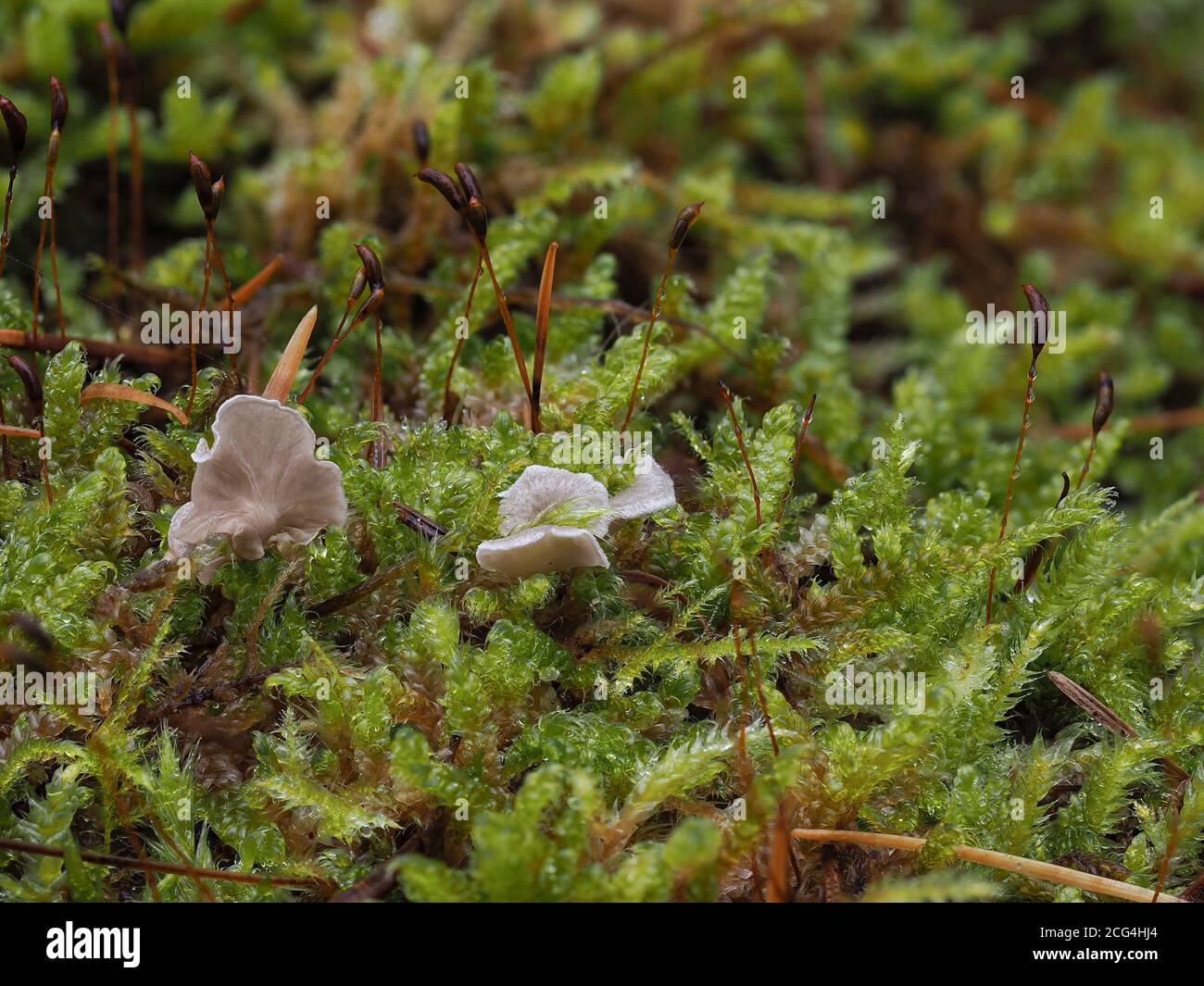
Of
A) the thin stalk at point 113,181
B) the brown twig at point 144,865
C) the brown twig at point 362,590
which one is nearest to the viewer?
the brown twig at point 144,865

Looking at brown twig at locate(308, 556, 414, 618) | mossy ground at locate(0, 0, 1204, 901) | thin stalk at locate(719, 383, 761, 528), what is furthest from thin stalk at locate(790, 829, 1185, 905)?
brown twig at locate(308, 556, 414, 618)

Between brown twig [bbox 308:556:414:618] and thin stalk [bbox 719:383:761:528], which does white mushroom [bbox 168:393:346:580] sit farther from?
thin stalk [bbox 719:383:761:528]

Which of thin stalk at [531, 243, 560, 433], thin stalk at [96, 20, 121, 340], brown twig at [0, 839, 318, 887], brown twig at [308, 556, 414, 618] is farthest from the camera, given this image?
thin stalk at [96, 20, 121, 340]

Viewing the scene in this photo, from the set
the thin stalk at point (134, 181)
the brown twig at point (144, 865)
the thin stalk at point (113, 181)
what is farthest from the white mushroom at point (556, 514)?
the thin stalk at point (134, 181)

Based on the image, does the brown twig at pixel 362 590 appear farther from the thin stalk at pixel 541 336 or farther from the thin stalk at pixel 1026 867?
the thin stalk at pixel 1026 867

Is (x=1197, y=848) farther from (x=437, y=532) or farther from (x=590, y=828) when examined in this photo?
(x=437, y=532)
